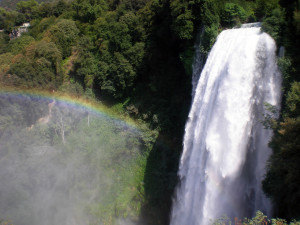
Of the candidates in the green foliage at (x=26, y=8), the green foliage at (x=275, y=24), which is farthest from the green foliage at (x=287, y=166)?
the green foliage at (x=26, y=8)

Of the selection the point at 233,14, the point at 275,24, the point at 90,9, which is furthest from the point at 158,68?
the point at 90,9

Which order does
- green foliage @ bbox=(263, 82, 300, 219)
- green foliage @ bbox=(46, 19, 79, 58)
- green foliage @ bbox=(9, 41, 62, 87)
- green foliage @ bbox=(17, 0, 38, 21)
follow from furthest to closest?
1. green foliage @ bbox=(17, 0, 38, 21)
2. green foliage @ bbox=(46, 19, 79, 58)
3. green foliage @ bbox=(9, 41, 62, 87)
4. green foliage @ bbox=(263, 82, 300, 219)

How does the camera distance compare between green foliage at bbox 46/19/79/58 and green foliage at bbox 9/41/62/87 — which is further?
green foliage at bbox 46/19/79/58

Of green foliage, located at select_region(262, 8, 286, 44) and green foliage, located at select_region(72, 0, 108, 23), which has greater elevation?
green foliage, located at select_region(72, 0, 108, 23)

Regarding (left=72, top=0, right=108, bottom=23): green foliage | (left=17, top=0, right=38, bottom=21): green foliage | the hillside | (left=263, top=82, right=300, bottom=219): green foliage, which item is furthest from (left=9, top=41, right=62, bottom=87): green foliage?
the hillside

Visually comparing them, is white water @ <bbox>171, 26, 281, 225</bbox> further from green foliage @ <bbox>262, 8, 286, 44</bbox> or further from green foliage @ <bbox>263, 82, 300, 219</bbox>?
green foliage @ <bbox>263, 82, 300, 219</bbox>

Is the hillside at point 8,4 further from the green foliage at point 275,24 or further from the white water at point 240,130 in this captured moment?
the green foliage at point 275,24

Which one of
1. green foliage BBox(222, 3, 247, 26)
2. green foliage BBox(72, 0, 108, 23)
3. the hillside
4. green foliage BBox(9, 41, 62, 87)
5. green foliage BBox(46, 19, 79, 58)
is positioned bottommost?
green foliage BBox(9, 41, 62, 87)

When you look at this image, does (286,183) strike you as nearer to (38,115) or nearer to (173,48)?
(173,48)

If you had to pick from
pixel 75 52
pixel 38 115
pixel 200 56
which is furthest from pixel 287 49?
pixel 75 52
